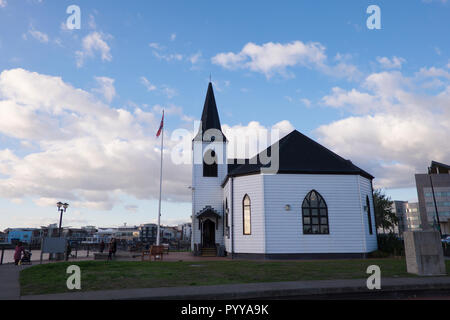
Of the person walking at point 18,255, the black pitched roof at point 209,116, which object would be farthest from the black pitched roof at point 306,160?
the person walking at point 18,255

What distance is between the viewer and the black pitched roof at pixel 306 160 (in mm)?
22281

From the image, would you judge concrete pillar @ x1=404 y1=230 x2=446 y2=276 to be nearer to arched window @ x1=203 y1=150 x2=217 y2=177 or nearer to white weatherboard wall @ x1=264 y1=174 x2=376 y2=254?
white weatherboard wall @ x1=264 y1=174 x2=376 y2=254

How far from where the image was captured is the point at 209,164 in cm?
3061

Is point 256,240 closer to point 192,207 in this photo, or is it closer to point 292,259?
point 292,259

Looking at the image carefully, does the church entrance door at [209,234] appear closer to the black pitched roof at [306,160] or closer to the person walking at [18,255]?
the black pitched roof at [306,160]

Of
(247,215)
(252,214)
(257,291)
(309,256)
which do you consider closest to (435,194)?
(309,256)

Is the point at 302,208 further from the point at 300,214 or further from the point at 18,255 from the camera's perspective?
the point at 18,255

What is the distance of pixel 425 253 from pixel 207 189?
68.4ft

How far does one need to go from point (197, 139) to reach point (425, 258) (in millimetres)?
23139

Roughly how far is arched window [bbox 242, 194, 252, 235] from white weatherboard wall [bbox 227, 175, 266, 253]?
0.75 feet
